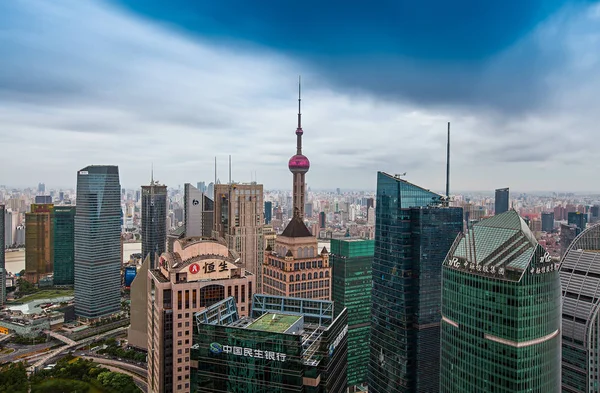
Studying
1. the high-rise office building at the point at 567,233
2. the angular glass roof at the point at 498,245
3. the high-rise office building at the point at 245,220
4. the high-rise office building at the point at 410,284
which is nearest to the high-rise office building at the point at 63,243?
the high-rise office building at the point at 245,220

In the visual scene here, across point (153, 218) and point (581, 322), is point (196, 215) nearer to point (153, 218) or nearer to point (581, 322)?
point (153, 218)

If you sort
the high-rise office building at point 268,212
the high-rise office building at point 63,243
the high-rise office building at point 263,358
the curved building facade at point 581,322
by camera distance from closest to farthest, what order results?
the high-rise office building at point 263,358 < the curved building facade at point 581,322 < the high-rise office building at point 63,243 < the high-rise office building at point 268,212

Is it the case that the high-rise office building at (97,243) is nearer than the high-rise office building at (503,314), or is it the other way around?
the high-rise office building at (503,314)

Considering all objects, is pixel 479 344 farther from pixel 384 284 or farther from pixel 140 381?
pixel 140 381

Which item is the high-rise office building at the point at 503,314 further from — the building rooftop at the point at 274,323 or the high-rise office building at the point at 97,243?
the high-rise office building at the point at 97,243

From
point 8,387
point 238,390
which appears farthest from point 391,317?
point 8,387

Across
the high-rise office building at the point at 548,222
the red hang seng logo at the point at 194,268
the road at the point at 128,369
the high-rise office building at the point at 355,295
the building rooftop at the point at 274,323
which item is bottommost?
the road at the point at 128,369
